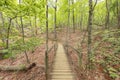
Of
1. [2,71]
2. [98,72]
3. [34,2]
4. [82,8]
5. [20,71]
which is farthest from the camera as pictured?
[82,8]

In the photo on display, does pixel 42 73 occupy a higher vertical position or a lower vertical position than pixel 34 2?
lower

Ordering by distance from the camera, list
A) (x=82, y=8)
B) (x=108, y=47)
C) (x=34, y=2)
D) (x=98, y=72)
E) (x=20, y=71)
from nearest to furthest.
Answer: (x=34, y=2) → (x=98, y=72) → (x=20, y=71) → (x=108, y=47) → (x=82, y=8)

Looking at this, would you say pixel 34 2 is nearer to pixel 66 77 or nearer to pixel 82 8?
pixel 66 77

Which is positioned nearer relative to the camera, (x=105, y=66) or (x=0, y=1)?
(x=0, y=1)

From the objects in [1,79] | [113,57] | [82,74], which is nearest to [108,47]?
[113,57]

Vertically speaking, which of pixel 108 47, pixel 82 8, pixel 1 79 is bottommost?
pixel 1 79

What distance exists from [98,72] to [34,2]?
5.62 metres

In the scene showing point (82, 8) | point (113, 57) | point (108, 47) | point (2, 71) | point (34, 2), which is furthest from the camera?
point (82, 8)

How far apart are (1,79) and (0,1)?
5306 millimetres

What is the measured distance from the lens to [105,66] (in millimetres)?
9367

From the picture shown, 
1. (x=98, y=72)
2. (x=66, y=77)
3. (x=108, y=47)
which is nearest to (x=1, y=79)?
(x=66, y=77)

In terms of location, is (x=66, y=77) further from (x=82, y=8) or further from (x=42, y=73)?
(x=82, y=8)

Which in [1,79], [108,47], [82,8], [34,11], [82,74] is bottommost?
[1,79]

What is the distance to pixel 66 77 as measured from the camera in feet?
23.5
